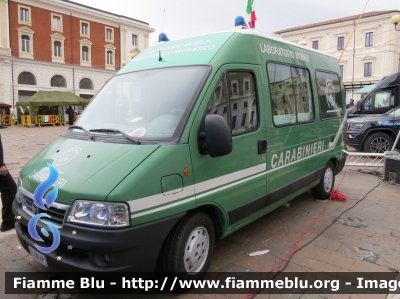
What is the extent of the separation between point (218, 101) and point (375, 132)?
872 centimetres

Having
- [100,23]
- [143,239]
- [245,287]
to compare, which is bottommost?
[245,287]

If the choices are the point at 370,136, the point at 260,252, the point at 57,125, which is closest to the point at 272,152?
the point at 260,252

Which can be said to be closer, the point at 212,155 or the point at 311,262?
the point at 212,155

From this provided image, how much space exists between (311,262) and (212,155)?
179 centimetres

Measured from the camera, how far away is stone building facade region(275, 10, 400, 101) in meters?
44.6

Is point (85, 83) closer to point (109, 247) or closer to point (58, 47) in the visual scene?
point (58, 47)

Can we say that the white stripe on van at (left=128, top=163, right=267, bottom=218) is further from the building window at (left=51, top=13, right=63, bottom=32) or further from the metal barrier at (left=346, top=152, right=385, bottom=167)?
the building window at (left=51, top=13, right=63, bottom=32)

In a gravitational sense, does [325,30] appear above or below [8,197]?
above

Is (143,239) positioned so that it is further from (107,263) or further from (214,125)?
(214,125)

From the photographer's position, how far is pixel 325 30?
49375 millimetres

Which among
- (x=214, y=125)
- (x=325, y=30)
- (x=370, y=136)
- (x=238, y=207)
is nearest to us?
(x=214, y=125)

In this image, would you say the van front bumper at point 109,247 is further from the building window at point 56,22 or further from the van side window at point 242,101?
the building window at point 56,22

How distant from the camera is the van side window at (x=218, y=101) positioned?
3021 millimetres

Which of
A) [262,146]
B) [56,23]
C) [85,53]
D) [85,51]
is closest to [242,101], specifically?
[262,146]
